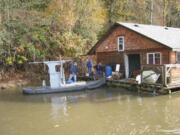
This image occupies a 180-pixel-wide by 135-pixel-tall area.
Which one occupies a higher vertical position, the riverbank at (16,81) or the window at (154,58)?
the window at (154,58)

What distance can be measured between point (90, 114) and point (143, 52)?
10514mm

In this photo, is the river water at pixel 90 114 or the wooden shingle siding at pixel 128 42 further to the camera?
the wooden shingle siding at pixel 128 42

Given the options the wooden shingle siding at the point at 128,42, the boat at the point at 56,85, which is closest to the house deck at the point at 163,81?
the wooden shingle siding at the point at 128,42

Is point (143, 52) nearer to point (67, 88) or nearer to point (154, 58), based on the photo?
point (154, 58)

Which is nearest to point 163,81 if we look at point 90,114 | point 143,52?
point 143,52

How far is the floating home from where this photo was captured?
19.6 metres

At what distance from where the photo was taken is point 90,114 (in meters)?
14.4

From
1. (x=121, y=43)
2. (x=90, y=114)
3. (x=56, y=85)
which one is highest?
(x=121, y=43)

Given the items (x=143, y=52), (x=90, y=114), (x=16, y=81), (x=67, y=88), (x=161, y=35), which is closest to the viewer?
(x=90, y=114)

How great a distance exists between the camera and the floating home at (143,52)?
64.3 ft

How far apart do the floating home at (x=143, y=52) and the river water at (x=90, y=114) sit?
4.67 ft

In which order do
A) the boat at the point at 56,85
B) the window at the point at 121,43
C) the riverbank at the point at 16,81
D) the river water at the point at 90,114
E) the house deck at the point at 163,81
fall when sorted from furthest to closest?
1. the window at the point at 121,43
2. the riverbank at the point at 16,81
3. the boat at the point at 56,85
4. the house deck at the point at 163,81
5. the river water at the point at 90,114

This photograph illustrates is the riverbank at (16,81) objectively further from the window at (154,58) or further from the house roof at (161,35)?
the window at (154,58)

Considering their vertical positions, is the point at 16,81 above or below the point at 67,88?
above
